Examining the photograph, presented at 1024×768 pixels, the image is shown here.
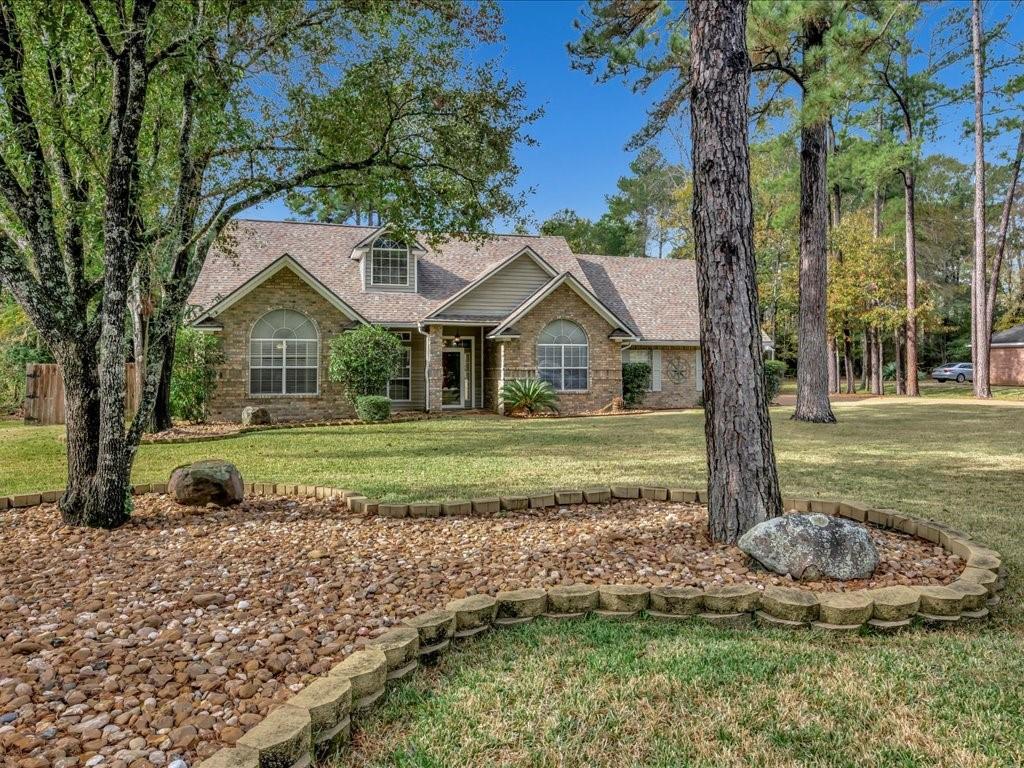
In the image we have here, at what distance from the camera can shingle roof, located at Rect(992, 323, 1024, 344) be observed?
35219 millimetres

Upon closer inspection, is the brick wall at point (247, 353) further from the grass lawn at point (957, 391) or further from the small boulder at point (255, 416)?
the grass lawn at point (957, 391)

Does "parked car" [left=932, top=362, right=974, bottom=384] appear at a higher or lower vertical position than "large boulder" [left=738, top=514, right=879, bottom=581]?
higher

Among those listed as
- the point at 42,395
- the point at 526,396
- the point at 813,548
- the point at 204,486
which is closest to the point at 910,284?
the point at 526,396

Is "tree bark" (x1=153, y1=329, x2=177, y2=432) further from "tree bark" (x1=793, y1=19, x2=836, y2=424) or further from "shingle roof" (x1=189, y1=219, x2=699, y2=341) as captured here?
"tree bark" (x1=793, y1=19, x2=836, y2=424)

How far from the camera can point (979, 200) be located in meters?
21.6

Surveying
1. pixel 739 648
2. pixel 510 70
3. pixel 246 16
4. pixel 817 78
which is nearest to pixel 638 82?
pixel 817 78

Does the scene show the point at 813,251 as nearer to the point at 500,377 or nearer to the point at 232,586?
the point at 500,377

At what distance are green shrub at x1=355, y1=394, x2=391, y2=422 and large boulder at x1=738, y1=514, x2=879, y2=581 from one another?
12401mm

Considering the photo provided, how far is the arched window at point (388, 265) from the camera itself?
62.4 feet

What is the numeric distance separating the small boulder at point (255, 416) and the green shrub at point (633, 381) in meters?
11.0

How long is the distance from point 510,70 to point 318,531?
6.29 metres

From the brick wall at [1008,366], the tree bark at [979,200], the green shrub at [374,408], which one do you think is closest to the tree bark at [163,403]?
the green shrub at [374,408]

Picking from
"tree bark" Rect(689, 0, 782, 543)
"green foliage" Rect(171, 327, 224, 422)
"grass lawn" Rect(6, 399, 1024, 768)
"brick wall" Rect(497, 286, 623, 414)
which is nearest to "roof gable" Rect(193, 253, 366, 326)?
"green foliage" Rect(171, 327, 224, 422)

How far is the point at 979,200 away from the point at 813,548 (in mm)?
24095
